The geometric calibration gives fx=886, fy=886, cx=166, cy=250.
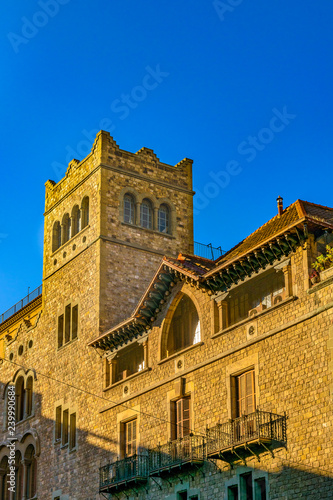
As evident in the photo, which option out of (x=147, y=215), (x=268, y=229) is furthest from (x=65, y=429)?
(x=268, y=229)

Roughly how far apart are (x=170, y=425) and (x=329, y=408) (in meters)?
9.26

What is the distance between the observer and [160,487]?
113ft

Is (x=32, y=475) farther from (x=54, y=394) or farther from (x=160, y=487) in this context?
(x=160, y=487)

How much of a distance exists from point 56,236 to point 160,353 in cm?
1412

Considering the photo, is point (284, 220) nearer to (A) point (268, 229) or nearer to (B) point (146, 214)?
(A) point (268, 229)

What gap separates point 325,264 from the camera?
29688mm

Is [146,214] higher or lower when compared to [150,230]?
higher

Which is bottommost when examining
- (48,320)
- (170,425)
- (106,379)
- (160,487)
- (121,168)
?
(160,487)

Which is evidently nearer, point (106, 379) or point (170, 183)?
point (106, 379)

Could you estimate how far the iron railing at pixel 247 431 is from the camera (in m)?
29.0

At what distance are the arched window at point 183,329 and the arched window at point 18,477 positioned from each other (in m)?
14.5

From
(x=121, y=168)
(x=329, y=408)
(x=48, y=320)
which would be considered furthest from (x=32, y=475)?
(x=329, y=408)

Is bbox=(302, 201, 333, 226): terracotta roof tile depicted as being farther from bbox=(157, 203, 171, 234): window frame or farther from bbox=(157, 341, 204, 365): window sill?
bbox=(157, 203, 171, 234): window frame

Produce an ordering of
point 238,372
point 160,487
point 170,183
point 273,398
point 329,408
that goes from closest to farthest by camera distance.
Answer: point 329,408
point 273,398
point 238,372
point 160,487
point 170,183
